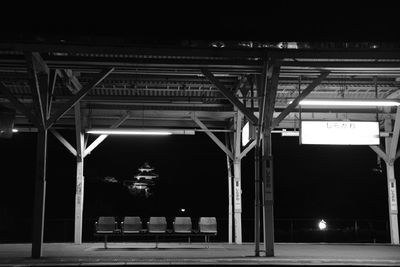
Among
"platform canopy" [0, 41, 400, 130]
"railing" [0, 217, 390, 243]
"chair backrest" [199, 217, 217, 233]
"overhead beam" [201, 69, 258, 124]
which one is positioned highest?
"platform canopy" [0, 41, 400, 130]

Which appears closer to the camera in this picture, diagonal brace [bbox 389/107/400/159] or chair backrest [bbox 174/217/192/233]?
diagonal brace [bbox 389/107/400/159]

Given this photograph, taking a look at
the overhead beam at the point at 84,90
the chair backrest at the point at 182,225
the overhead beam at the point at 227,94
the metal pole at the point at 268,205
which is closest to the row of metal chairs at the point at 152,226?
the chair backrest at the point at 182,225

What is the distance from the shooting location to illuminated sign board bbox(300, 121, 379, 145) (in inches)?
485

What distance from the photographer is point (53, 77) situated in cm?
1111

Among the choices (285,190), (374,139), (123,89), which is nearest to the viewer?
(374,139)

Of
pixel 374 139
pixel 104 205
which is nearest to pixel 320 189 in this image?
pixel 104 205

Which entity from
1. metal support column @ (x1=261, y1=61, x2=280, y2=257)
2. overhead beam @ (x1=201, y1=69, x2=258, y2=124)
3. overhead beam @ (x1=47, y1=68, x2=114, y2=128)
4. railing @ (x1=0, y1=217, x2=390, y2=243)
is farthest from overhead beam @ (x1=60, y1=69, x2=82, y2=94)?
railing @ (x1=0, y1=217, x2=390, y2=243)

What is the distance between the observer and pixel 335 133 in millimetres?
12352

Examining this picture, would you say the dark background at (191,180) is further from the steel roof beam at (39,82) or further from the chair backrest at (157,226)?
the steel roof beam at (39,82)

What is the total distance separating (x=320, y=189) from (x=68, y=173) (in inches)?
699

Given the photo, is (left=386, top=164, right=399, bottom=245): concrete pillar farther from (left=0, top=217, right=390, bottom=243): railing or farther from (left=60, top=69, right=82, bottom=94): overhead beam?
(left=60, top=69, right=82, bottom=94): overhead beam

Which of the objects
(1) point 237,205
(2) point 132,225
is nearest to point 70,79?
(2) point 132,225

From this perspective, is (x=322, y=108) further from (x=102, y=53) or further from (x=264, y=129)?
(x=102, y=53)

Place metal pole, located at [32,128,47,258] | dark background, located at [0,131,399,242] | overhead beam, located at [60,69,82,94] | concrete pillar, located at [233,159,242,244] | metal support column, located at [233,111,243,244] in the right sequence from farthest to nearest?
1. dark background, located at [0,131,399,242]
2. concrete pillar, located at [233,159,242,244]
3. metal support column, located at [233,111,243,244]
4. overhead beam, located at [60,69,82,94]
5. metal pole, located at [32,128,47,258]
